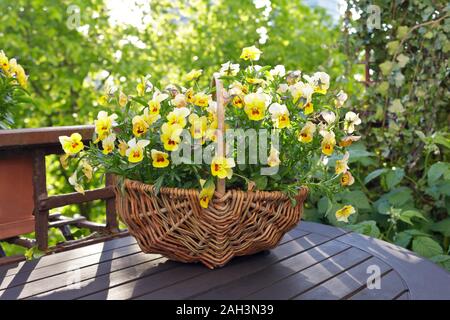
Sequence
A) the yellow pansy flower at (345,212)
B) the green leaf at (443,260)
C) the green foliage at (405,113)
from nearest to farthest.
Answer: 1. the yellow pansy flower at (345,212)
2. the green leaf at (443,260)
3. the green foliage at (405,113)

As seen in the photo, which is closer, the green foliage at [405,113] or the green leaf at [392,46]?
the green foliage at [405,113]

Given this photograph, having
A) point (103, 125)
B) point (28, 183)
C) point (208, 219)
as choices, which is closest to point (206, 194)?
point (208, 219)

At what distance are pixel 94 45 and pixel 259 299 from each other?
3.22 m

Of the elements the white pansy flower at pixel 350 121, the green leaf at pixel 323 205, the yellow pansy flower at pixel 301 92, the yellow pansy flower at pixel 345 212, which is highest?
the yellow pansy flower at pixel 301 92

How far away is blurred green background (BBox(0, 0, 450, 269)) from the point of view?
2189 millimetres

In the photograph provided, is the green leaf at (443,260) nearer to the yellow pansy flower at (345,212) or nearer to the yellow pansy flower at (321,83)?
the yellow pansy flower at (345,212)

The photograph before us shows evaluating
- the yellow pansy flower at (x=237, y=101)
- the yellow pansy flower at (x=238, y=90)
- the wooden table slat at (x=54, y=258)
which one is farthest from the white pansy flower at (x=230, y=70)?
the wooden table slat at (x=54, y=258)

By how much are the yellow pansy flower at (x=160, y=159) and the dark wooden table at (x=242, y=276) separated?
0.24 metres

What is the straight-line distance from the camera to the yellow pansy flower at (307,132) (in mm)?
1099

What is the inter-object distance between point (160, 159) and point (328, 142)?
0.35 metres

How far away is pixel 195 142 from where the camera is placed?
1068mm

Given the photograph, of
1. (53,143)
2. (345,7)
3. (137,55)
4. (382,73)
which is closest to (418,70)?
(382,73)

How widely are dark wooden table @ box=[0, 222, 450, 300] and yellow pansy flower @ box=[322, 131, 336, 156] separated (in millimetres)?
264
